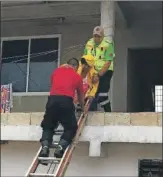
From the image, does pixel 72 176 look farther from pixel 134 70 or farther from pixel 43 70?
pixel 134 70

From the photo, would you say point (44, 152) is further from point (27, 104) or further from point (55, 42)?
point (55, 42)

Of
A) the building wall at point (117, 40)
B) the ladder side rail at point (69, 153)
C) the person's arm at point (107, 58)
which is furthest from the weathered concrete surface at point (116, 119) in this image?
the building wall at point (117, 40)

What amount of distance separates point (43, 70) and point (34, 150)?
328cm

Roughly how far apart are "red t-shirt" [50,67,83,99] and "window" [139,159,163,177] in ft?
5.72

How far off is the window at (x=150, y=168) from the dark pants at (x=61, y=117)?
157cm

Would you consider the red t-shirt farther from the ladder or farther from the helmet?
the helmet

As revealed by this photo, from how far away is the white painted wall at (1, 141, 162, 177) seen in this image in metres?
7.76

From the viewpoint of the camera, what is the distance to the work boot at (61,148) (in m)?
6.50

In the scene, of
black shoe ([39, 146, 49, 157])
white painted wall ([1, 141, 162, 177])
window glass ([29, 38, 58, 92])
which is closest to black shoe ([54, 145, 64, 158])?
black shoe ([39, 146, 49, 157])

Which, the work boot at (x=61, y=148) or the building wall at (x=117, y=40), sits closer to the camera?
the work boot at (x=61, y=148)

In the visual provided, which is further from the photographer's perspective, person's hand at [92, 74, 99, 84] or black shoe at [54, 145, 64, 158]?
person's hand at [92, 74, 99, 84]

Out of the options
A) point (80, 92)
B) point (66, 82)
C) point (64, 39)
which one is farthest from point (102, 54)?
point (64, 39)

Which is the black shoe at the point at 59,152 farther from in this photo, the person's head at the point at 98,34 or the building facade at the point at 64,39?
the building facade at the point at 64,39

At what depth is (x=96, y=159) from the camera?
311 inches
